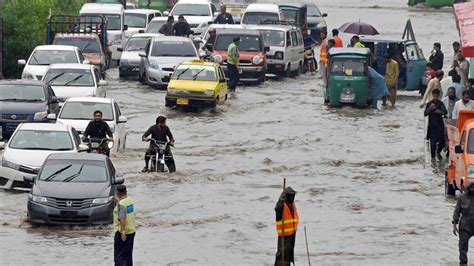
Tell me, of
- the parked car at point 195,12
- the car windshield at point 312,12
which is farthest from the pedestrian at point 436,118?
the car windshield at point 312,12

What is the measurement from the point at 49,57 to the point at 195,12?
15693 millimetres

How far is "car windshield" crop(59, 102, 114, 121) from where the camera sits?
34.0 m

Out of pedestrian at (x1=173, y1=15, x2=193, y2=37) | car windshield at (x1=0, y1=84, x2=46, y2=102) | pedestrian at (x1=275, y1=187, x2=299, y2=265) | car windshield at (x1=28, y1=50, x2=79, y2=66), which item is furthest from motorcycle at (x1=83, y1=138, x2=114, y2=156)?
pedestrian at (x1=173, y1=15, x2=193, y2=37)

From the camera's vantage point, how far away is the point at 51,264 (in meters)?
22.2

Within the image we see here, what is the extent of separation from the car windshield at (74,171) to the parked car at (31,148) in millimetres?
1289

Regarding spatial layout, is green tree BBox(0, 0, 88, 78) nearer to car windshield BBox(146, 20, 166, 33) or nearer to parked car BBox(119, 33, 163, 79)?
parked car BBox(119, 33, 163, 79)

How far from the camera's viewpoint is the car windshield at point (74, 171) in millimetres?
25891

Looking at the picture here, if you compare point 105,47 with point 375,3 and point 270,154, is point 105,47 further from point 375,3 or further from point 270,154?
point 375,3

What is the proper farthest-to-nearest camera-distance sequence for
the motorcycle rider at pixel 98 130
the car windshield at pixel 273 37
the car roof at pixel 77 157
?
the car windshield at pixel 273 37
the motorcycle rider at pixel 98 130
the car roof at pixel 77 157

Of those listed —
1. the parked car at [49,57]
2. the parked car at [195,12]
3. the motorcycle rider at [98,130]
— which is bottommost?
the parked car at [195,12]

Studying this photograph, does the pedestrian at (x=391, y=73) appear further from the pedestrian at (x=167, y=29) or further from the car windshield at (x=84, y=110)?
the car windshield at (x=84, y=110)

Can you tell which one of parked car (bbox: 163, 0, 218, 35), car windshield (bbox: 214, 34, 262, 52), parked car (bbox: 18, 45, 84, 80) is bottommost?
parked car (bbox: 163, 0, 218, 35)

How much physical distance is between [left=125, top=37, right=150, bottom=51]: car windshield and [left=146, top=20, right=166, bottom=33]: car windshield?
4222 mm

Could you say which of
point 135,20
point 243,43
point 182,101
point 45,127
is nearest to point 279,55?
point 243,43
